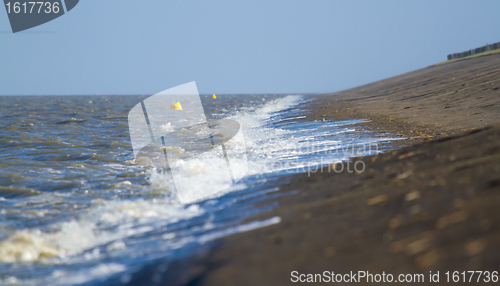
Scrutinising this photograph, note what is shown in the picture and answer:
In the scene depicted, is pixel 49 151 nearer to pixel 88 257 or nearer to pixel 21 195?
pixel 21 195

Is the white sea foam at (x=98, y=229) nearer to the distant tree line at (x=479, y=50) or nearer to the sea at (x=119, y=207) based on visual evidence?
the sea at (x=119, y=207)

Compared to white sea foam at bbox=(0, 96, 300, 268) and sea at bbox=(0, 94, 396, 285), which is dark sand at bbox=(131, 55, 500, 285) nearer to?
sea at bbox=(0, 94, 396, 285)

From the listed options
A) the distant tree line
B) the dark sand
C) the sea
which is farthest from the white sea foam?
the distant tree line

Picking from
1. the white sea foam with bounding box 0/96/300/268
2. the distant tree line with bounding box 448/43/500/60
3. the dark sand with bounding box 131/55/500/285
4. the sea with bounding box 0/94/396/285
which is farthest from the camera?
the distant tree line with bounding box 448/43/500/60

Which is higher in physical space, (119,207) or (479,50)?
(479,50)

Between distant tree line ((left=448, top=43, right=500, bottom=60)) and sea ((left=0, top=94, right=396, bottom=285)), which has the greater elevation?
distant tree line ((left=448, top=43, right=500, bottom=60))

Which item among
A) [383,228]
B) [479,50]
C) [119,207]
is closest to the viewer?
[383,228]

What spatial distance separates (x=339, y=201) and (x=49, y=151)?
27.0 ft

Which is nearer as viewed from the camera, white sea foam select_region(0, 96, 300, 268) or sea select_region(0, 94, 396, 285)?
sea select_region(0, 94, 396, 285)

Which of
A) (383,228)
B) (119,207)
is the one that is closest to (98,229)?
(119,207)

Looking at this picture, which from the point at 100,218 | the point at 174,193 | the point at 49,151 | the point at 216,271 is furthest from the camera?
the point at 49,151

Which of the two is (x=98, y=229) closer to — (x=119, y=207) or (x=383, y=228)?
(x=119, y=207)

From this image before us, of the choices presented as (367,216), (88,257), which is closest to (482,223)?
(367,216)

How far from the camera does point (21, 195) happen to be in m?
5.11
